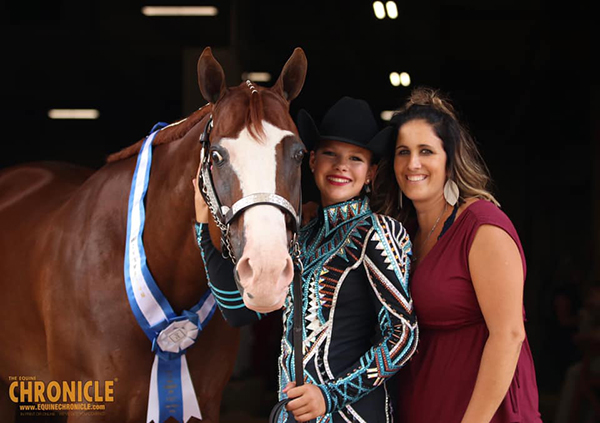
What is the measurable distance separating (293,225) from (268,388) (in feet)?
18.7

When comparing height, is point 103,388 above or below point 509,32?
below

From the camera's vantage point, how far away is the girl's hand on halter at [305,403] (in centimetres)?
148

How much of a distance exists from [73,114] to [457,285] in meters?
11.5

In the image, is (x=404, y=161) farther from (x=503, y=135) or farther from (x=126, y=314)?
(x=503, y=135)

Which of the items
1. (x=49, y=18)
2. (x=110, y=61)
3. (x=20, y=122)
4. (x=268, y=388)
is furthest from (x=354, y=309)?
(x=20, y=122)

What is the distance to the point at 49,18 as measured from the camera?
7.27 meters

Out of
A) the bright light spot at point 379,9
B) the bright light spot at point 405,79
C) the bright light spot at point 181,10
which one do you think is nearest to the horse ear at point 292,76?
the bright light spot at point 379,9

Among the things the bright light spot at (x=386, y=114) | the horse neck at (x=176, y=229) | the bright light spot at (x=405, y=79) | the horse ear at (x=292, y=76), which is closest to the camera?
the horse ear at (x=292, y=76)

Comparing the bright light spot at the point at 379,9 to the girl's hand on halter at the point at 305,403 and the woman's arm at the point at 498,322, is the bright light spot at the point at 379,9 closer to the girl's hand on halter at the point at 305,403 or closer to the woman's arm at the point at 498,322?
the woman's arm at the point at 498,322

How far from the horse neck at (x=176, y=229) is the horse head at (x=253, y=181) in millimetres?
254

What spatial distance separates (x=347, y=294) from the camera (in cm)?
162

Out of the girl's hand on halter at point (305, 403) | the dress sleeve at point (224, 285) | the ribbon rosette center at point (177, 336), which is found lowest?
the girl's hand on halter at point (305, 403)

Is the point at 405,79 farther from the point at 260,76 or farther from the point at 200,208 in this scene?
the point at 200,208

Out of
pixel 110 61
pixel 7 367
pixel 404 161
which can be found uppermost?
pixel 110 61
